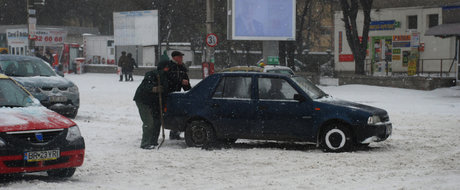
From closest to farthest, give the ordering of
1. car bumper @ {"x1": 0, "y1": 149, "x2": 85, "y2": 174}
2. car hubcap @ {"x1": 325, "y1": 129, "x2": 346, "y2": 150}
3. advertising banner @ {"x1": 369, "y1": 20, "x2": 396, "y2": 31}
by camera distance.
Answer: car bumper @ {"x1": 0, "y1": 149, "x2": 85, "y2": 174}
car hubcap @ {"x1": 325, "y1": 129, "x2": 346, "y2": 150}
advertising banner @ {"x1": 369, "y1": 20, "x2": 396, "y2": 31}

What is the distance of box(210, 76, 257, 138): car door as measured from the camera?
11.6 m

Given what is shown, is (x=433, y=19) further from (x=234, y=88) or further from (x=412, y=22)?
(x=234, y=88)

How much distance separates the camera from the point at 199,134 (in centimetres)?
1190

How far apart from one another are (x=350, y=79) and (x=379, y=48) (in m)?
12.9

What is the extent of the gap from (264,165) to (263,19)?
21.6m

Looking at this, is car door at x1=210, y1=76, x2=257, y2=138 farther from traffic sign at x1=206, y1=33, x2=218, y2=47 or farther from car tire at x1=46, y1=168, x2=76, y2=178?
traffic sign at x1=206, y1=33, x2=218, y2=47

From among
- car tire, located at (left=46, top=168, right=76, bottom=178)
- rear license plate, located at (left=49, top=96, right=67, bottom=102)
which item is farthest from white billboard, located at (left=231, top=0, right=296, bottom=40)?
car tire, located at (left=46, top=168, right=76, bottom=178)

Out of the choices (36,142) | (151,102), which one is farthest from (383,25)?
(36,142)

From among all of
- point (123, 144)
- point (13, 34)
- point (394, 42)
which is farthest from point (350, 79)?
point (13, 34)

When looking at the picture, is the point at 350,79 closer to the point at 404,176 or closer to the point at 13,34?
the point at 404,176

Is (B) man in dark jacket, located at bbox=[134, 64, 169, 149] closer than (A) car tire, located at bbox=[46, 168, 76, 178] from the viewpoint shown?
No

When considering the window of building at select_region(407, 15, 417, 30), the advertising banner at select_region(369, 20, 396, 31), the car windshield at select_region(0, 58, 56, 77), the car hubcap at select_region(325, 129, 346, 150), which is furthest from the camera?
the advertising banner at select_region(369, 20, 396, 31)

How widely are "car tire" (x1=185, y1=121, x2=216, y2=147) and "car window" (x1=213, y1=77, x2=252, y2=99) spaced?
570 millimetres

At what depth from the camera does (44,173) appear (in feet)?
30.4
